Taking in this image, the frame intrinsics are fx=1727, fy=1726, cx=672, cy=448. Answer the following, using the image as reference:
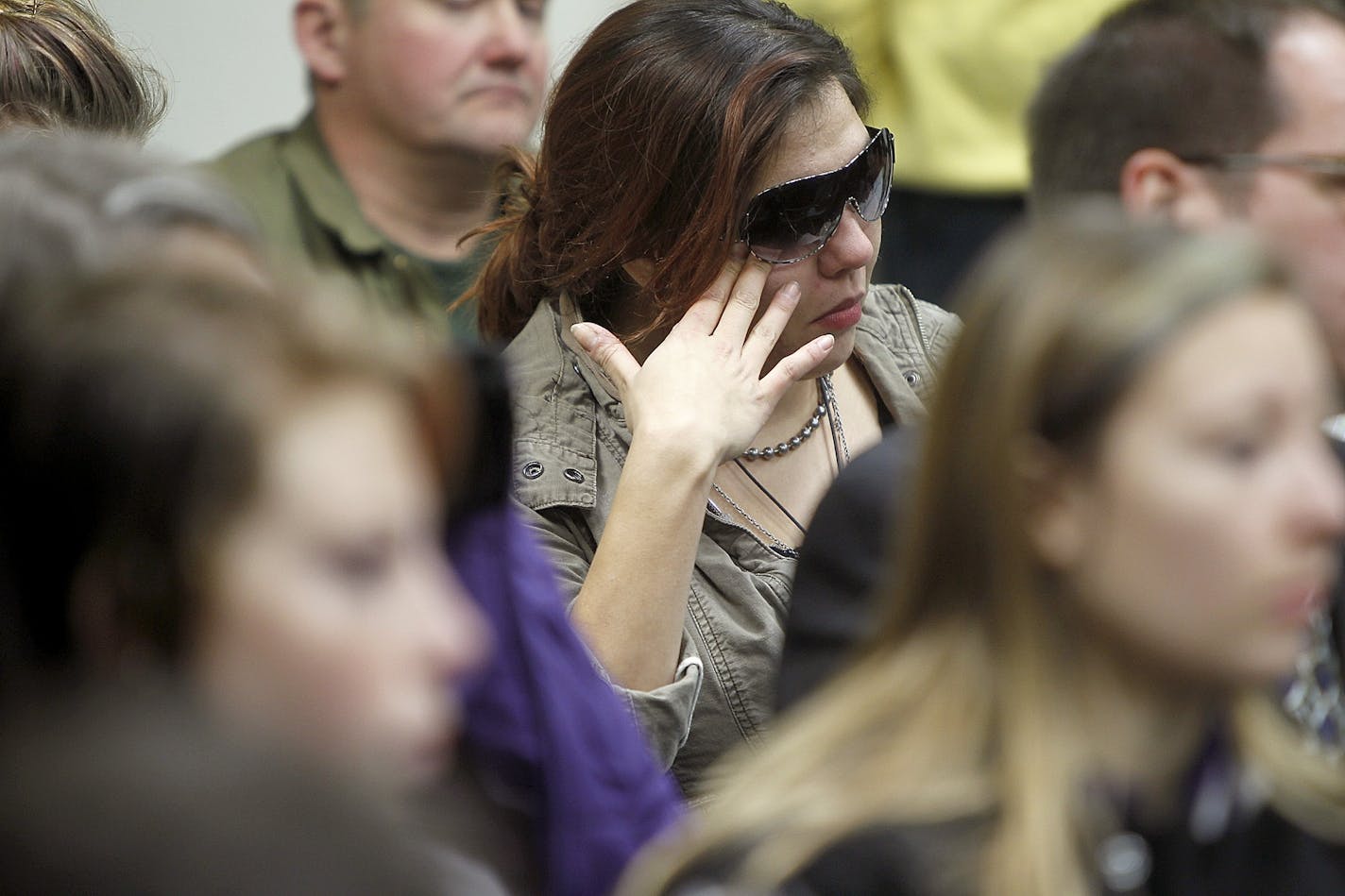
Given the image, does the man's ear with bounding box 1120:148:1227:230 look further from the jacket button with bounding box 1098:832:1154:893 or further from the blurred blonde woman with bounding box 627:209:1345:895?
the jacket button with bounding box 1098:832:1154:893

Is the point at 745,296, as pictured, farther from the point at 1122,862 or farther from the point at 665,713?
the point at 1122,862

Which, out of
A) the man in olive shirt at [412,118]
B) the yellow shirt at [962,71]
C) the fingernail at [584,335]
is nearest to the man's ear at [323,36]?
the man in olive shirt at [412,118]

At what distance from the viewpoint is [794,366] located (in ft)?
7.66

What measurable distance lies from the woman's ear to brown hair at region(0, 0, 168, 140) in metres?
1.41

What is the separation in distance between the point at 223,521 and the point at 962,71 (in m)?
2.77

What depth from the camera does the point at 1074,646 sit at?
1269mm

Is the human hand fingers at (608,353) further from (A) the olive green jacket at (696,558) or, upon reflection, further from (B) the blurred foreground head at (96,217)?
(B) the blurred foreground head at (96,217)

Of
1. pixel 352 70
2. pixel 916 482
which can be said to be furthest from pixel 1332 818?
pixel 352 70

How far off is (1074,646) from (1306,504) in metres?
0.19

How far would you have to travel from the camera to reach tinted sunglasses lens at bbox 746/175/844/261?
232 centimetres

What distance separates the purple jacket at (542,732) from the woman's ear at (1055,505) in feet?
1.56

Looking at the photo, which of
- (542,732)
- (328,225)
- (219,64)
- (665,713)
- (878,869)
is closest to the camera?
(878,869)

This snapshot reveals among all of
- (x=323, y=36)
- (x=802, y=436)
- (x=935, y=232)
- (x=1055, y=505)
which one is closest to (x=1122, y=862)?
(x=1055, y=505)

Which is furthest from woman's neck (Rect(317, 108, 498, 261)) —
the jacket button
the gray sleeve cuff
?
the jacket button
